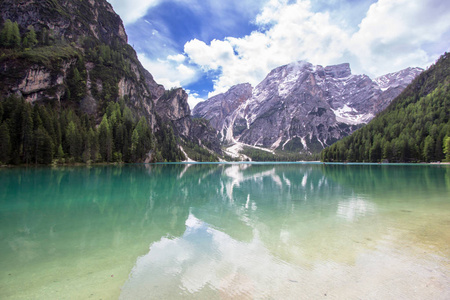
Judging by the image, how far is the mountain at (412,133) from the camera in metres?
107

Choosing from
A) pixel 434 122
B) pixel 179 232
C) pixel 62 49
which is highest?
pixel 62 49

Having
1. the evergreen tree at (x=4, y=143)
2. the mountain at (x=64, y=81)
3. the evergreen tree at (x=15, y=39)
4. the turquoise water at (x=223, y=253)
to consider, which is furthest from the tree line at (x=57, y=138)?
the turquoise water at (x=223, y=253)

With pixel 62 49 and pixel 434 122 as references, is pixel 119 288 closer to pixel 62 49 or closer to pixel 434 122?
pixel 62 49

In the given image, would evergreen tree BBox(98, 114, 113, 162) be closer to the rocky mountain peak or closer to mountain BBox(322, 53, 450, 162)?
the rocky mountain peak

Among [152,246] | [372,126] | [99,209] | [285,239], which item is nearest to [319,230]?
[285,239]

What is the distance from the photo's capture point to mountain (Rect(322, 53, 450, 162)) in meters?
107

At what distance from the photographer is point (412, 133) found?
12150 cm

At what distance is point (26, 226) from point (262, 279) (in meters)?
12.1

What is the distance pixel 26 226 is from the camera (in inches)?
444

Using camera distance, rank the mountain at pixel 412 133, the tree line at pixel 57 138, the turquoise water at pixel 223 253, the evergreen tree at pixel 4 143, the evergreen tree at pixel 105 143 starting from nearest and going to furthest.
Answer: the turquoise water at pixel 223 253 → the evergreen tree at pixel 4 143 → the tree line at pixel 57 138 → the evergreen tree at pixel 105 143 → the mountain at pixel 412 133

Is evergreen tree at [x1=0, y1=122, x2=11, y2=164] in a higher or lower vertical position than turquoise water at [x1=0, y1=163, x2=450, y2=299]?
higher

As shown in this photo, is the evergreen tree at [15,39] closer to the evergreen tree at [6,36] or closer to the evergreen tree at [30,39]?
the evergreen tree at [6,36]

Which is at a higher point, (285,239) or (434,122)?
(434,122)

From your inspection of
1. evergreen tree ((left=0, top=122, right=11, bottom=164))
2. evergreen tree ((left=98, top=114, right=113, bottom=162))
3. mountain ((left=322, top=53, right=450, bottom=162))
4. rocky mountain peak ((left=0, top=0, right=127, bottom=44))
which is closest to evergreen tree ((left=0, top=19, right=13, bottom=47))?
rocky mountain peak ((left=0, top=0, right=127, bottom=44))
